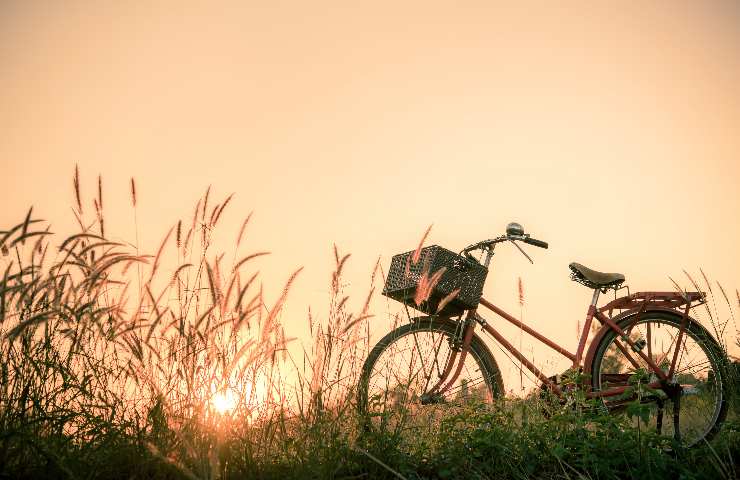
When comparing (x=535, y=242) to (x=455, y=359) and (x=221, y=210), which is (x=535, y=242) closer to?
(x=455, y=359)

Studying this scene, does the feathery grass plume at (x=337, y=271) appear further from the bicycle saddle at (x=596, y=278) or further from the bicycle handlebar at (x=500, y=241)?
the bicycle saddle at (x=596, y=278)

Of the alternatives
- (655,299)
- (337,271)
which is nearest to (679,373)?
(655,299)

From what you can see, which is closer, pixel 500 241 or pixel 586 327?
pixel 500 241

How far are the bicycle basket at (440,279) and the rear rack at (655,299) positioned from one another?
3.51 feet

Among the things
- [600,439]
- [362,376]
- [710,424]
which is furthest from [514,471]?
[710,424]

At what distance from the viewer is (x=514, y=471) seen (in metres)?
3.03

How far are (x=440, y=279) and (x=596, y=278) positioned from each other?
1.32m

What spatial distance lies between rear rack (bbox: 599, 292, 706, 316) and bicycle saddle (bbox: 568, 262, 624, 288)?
0.13 meters

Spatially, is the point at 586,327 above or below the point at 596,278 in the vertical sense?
below

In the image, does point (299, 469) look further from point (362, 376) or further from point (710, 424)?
point (710, 424)

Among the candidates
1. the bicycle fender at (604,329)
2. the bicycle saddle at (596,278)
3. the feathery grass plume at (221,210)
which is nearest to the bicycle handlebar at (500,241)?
the bicycle saddle at (596,278)

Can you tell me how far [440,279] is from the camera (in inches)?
160

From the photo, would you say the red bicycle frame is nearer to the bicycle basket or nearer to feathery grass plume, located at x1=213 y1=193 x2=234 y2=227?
the bicycle basket

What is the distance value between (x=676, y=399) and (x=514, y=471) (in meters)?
1.91
